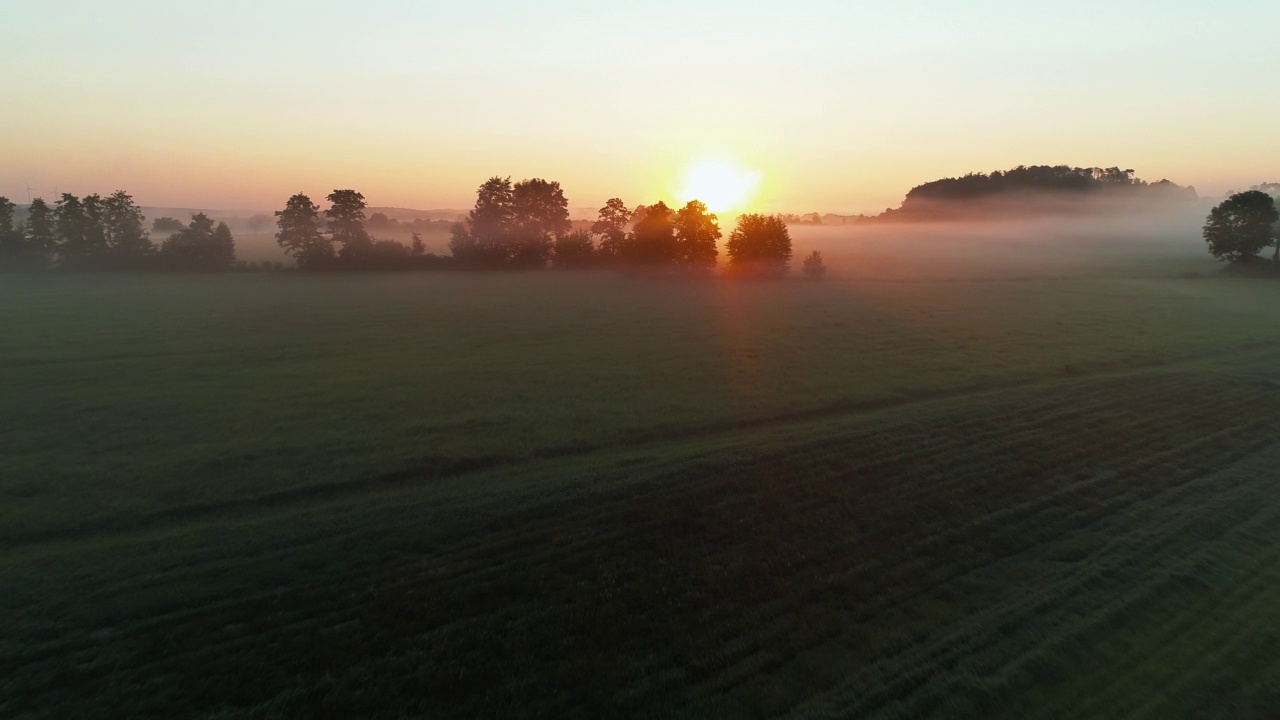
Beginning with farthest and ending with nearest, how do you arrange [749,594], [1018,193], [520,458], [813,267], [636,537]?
[1018,193]
[813,267]
[520,458]
[636,537]
[749,594]

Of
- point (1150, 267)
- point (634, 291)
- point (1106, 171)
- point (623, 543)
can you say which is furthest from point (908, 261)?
point (1106, 171)

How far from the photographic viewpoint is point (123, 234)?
A: 8150 centimetres

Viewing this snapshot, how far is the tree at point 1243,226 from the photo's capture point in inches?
3017

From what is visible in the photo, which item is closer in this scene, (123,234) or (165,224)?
(123,234)

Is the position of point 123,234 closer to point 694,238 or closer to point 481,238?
point 481,238

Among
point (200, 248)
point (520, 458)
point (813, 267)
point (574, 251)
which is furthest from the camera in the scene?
point (574, 251)

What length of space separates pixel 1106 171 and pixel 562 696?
205086 millimetres

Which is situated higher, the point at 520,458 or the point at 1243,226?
the point at 1243,226

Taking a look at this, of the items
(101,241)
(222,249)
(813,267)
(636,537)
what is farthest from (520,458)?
(101,241)

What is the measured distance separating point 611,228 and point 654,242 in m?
7.87

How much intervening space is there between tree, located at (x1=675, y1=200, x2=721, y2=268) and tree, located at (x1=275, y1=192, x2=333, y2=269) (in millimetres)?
41149

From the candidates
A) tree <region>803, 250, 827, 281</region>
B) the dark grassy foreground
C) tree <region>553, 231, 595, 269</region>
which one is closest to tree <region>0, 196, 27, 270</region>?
tree <region>553, 231, 595, 269</region>

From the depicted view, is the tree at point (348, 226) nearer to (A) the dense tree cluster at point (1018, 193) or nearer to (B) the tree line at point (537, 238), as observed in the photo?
(B) the tree line at point (537, 238)

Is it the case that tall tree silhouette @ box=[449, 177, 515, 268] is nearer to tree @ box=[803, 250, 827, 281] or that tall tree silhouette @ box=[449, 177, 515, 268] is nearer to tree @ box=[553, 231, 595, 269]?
Result: tree @ box=[553, 231, 595, 269]
